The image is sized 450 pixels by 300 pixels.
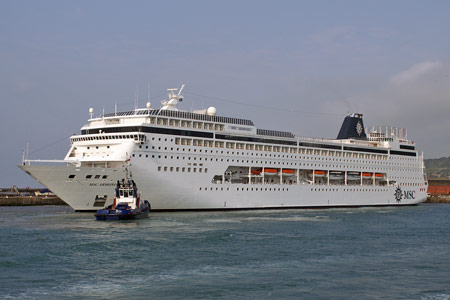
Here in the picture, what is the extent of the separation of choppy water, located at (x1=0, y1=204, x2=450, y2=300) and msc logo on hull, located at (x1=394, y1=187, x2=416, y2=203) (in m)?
27.4

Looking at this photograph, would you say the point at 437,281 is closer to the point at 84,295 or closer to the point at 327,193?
the point at 84,295

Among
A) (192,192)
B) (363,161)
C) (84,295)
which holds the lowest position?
(84,295)

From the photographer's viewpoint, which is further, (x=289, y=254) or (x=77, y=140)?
(x=77, y=140)

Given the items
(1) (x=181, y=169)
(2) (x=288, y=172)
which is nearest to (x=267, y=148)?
(2) (x=288, y=172)

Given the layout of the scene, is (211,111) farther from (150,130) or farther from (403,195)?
(403,195)

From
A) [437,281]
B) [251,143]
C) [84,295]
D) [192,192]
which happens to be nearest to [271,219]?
[192,192]

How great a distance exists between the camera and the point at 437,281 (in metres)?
18.2

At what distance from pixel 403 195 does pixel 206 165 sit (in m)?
30.8

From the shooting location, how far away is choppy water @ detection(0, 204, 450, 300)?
54.2 ft

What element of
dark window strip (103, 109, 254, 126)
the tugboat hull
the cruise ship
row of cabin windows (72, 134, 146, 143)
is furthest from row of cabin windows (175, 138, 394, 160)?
the tugboat hull

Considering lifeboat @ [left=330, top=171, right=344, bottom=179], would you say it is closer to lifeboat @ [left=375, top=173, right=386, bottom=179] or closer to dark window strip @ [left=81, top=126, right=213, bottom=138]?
lifeboat @ [left=375, top=173, right=386, bottom=179]

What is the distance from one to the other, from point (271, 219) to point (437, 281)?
20.0 meters

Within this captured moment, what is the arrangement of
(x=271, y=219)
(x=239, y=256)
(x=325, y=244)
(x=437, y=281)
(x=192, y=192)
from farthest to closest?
1. (x=192, y=192)
2. (x=271, y=219)
3. (x=325, y=244)
4. (x=239, y=256)
5. (x=437, y=281)

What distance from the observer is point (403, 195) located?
204ft
